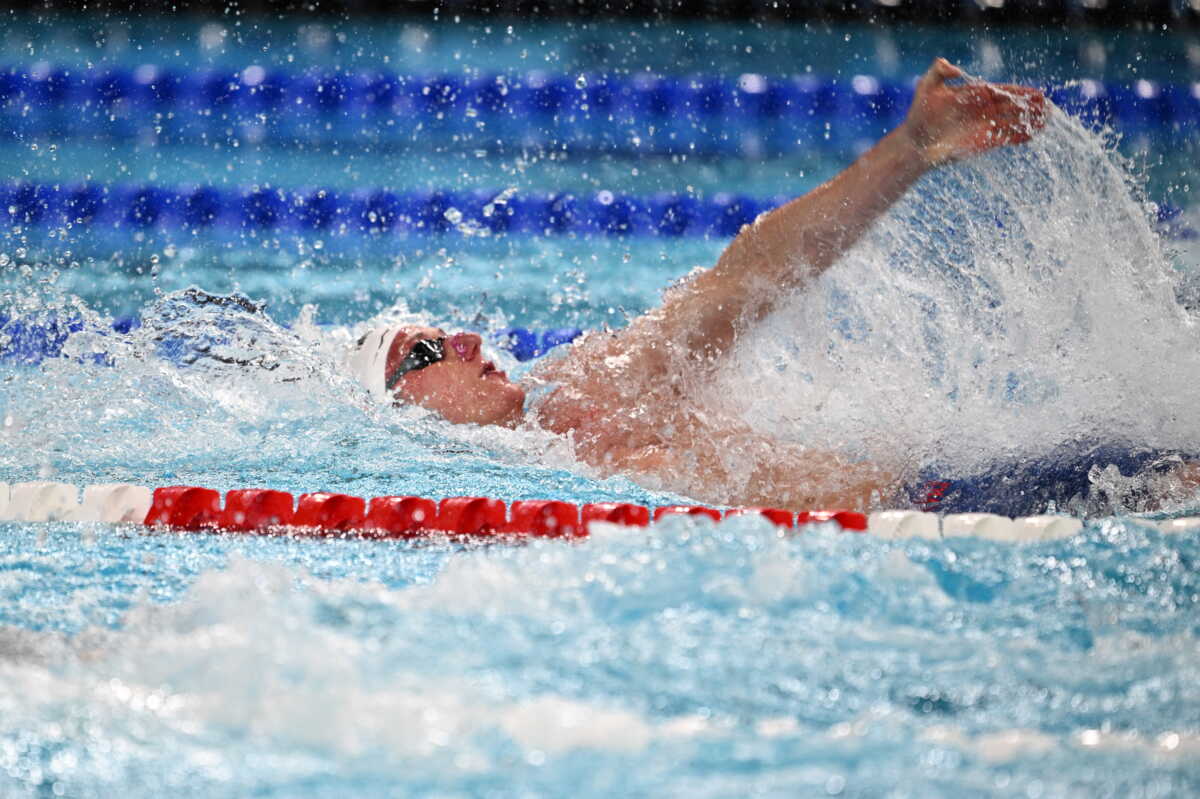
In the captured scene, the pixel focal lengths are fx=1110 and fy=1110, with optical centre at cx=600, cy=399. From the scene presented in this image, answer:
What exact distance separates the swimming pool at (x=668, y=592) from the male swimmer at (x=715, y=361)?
0.23 feet

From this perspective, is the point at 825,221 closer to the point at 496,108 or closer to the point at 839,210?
the point at 839,210

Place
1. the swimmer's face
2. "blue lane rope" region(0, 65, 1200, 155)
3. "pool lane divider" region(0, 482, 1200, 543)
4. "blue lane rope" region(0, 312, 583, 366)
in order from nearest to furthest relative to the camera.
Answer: "pool lane divider" region(0, 482, 1200, 543) → the swimmer's face → "blue lane rope" region(0, 312, 583, 366) → "blue lane rope" region(0, 65, 1200, 155)

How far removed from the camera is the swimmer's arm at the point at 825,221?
2.02 metres

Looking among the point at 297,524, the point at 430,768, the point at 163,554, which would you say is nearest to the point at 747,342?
the point at 297,524

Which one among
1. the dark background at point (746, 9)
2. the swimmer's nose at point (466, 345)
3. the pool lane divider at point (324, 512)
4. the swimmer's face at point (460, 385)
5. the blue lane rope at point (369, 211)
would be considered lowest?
the pool lane divider at point (324, 512)

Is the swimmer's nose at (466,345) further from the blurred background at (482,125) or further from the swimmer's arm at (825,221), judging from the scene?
the blurred background at (482,125)

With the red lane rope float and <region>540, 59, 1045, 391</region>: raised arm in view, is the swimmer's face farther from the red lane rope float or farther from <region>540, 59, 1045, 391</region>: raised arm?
the red lane rope float

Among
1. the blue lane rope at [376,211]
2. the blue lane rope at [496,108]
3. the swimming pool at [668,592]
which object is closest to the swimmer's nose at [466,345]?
the swimming pool at [668,592]

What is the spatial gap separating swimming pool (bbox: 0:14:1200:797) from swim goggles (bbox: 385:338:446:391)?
10 centimetres

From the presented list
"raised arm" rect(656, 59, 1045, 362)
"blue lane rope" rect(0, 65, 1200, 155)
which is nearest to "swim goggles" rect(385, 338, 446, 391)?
"raised arm" rect(656, 59, 1045, 362)

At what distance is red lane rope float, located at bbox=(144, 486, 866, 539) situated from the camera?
1939 millimetres

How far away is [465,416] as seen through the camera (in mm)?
2553

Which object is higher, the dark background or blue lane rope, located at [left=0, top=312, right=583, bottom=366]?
the dark background

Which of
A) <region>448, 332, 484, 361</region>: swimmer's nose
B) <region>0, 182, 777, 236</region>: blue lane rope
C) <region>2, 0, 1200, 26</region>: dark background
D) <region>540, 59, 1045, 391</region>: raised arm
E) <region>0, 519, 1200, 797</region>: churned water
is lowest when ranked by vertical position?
<region>0, 519, 1200, 797</region>: churned water
